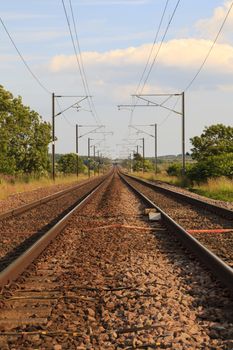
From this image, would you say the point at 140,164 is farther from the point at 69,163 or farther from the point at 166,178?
the point at 166,178

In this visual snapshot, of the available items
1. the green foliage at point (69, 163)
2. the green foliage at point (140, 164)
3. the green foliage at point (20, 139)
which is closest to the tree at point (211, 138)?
the green foliage at point (20, 139)

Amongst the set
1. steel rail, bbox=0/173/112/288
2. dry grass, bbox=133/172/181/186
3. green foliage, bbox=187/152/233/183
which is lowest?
dry grass, bbox=133/172/181/186

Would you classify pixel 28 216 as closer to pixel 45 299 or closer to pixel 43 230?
pixel 43 230

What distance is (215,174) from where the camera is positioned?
4444 centimetres

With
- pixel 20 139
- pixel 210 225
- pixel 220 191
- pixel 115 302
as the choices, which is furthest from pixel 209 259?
pixel 20 139

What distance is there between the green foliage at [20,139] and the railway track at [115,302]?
47.9 m

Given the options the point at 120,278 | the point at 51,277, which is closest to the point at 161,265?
the point at 120,278

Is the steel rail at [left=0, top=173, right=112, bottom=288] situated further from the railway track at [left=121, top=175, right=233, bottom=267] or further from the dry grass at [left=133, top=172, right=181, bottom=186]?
the dry grass at [left=133, top=172, right=181, bottom=186]

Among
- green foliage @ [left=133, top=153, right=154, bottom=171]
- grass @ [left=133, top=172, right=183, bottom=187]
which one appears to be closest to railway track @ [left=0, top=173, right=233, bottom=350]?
grass @ [left=133, top=172, right=183, bottom=187]

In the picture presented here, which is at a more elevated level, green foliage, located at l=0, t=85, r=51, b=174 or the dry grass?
green foliage, located at l=0, t=85, r=51, b=174

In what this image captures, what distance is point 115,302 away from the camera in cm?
665

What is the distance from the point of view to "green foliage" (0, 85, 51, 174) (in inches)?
2277

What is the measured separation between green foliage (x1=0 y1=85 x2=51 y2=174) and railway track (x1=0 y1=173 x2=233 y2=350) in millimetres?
47916

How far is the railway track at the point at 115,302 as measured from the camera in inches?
207
